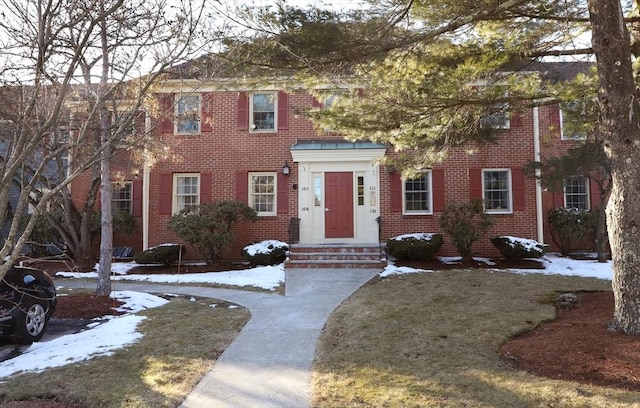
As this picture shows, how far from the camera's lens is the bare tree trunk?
4.92 m

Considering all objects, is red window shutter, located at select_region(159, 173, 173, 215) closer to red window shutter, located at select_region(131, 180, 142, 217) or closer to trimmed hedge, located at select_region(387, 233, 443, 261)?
red window shutter, located at select_region(131, 180, 142, 217)

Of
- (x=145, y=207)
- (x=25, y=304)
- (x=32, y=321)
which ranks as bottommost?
(x=32, y=321)

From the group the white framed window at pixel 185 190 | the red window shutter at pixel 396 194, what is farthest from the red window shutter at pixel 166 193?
the red window shutter at pixel 396 194

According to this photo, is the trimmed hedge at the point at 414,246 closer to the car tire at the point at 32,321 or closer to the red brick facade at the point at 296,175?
the red brick facade at the point at 296,175

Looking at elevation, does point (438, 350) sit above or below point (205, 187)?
below

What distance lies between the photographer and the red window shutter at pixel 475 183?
43.3 ft

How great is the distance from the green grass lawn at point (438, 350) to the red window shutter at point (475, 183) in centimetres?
468

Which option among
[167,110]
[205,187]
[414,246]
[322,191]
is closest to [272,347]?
[167,110]

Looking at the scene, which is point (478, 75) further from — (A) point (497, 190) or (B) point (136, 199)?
(B) point (136, 199)

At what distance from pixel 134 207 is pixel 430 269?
9.16 metres

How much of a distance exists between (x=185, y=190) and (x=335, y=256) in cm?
549

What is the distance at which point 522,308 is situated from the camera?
6750 mm

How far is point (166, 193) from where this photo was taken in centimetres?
1364

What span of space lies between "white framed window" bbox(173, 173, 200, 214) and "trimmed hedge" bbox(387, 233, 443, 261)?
20.2 feet
